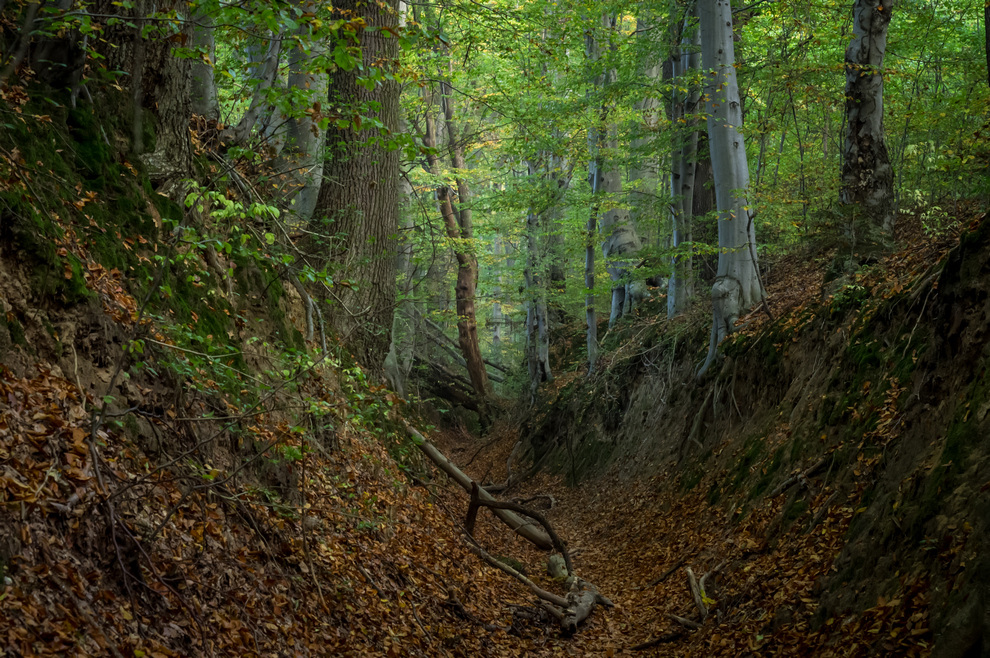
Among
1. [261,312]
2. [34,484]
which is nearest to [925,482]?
[34,484]

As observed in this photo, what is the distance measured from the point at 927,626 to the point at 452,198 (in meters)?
18.0

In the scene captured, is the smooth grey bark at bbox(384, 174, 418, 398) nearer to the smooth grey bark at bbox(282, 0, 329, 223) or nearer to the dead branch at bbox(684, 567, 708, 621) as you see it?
the smooth grey bark at bbox(282, 0, 329, 223)

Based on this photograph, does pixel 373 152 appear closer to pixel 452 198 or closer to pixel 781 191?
pixel 781 191

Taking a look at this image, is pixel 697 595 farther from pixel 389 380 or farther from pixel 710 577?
pixel 389 380

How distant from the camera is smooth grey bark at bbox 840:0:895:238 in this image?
28.5 feet

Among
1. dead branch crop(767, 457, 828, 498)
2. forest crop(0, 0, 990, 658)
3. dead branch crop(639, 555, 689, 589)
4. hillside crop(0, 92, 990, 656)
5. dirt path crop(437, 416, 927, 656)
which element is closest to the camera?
hillside crop(0, 92, 990, 656)

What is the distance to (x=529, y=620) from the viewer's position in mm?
6887

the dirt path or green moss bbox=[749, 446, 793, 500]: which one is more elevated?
green moss bbox=[749, 446, 793, 500]

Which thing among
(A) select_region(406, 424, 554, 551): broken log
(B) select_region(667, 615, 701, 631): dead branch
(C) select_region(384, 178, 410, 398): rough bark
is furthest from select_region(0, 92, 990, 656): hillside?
(C) select_region(384, 178, 410, 398): rough bark

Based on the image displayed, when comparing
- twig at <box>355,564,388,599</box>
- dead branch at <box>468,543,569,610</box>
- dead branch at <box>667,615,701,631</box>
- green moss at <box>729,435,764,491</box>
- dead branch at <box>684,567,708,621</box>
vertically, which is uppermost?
green moss at <box>729,435,764,491</box>

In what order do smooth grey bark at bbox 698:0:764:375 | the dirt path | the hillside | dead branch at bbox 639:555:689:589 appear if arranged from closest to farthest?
the hillside, the dirt path, dead branch at bbox 639:555:689:589, smooth grey bark at bbox 698:0:764:375

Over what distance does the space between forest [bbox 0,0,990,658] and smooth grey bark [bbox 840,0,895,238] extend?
0.12 feet

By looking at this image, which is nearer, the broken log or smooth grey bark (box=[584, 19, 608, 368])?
the broken log

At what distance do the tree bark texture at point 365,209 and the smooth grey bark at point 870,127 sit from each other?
20.0ft
